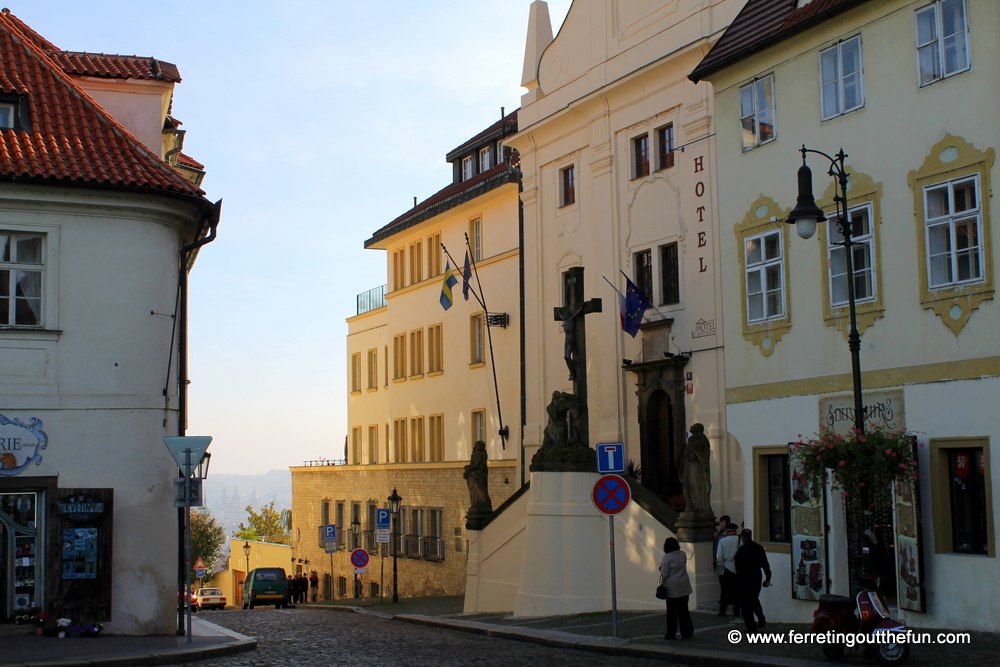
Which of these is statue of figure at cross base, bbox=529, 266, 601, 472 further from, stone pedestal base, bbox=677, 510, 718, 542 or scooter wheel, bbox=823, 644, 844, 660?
scooter wheel, bbox=823, 644, 844, 660

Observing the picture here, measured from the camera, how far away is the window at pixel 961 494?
16828mm

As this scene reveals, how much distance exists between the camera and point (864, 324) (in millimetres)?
19031

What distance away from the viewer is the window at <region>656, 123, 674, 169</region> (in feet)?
98.6

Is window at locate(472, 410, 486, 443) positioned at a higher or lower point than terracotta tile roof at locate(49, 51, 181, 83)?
lower

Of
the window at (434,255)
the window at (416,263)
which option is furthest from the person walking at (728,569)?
the window at (416,263)

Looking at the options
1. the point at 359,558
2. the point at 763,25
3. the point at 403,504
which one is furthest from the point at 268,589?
the point at 763,25

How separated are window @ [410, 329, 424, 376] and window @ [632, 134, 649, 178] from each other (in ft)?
53.5

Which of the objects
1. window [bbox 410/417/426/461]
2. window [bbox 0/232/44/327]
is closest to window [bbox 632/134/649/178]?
window [bbox 0/232/44/327]

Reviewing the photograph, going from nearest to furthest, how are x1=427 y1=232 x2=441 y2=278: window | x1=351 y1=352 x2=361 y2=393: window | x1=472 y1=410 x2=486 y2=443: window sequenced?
x1=472 y1=410 x2=486 y2=443: window → x1=427 y1=232 x2=441 y2=278: window → x1=351 y1=352 x2=361 y2=393: window

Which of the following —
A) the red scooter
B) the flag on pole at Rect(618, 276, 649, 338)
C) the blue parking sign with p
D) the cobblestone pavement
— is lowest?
the cobblestone pavement

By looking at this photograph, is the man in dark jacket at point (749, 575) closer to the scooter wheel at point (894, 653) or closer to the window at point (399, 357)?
the scooter wheel at point (894, 653)

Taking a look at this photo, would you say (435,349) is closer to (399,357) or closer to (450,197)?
(399,357)

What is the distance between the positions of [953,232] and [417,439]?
1211 inches

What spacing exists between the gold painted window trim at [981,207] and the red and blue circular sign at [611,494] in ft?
17.1
